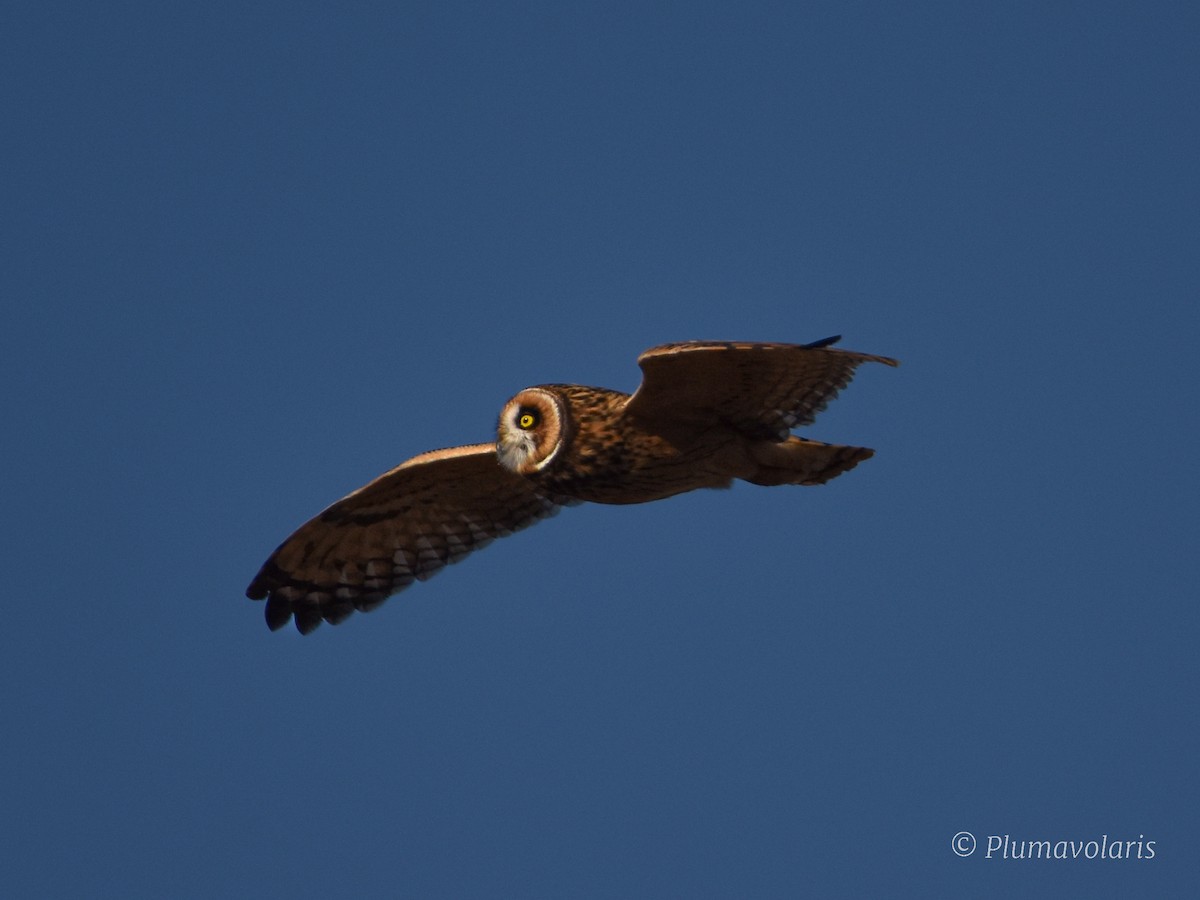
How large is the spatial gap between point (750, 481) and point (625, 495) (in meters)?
0.73

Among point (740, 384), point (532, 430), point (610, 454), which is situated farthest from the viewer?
point (532, 430)

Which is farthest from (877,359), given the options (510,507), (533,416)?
(510,507)

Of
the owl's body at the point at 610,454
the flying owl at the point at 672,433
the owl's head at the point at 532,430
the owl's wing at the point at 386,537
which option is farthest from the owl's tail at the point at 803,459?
the owl's wing at the point at 386,537

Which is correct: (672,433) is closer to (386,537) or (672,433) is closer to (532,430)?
(532,430)

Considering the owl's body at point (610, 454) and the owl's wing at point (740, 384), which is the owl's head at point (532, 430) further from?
the owl's wing at point (740, 384)

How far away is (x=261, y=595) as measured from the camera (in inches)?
431

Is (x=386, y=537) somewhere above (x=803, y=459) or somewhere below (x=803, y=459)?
below

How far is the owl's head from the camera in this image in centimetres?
895

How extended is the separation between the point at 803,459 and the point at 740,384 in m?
0.63

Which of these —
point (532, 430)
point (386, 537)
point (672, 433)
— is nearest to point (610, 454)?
point (672, 433)

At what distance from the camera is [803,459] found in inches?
357

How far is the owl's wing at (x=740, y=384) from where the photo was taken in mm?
8312

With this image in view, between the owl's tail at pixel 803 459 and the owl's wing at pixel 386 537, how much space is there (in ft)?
6.20

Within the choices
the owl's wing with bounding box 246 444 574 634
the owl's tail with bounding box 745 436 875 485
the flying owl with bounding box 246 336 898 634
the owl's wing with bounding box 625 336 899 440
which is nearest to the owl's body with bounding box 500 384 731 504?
the flying owl with bounding box 246 336 898 634
